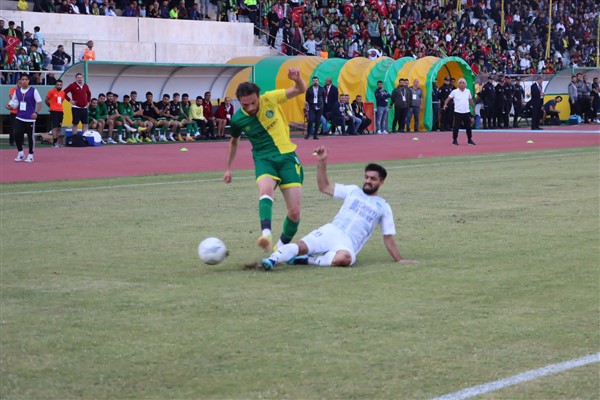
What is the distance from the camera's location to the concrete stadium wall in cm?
3666

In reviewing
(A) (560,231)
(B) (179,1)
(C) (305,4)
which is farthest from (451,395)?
(C) (305,4)

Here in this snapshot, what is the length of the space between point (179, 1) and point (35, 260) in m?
33.4

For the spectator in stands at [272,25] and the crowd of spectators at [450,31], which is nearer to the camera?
the spectator in stands at [272,25]

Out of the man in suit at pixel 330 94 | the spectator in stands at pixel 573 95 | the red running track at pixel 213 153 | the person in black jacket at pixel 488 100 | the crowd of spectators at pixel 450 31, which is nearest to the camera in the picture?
the red running track at pixel 213 153

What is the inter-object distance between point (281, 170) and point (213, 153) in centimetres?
1645

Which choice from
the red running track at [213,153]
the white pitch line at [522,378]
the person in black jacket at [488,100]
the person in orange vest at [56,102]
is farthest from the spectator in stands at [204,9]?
the white pitch line at [522,378]

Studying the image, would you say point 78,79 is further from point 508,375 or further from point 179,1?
point 508,375

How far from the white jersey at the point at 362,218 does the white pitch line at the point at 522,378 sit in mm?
3377

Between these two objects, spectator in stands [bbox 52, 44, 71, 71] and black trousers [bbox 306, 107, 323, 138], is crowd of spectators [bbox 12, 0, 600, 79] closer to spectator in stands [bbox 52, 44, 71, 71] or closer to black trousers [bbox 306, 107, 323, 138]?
spectator in stands [bbox 52, 44, 71, 71]

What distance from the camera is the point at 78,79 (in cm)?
2839

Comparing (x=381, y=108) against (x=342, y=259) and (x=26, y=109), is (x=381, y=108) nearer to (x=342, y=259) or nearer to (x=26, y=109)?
(x=26, y=109)

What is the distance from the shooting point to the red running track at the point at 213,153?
21.2m

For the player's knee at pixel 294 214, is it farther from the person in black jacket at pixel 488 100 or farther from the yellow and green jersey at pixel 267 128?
the person in black jacket at pixel 488 100

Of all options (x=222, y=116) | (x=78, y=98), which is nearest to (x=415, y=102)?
(x=222, y=116)
